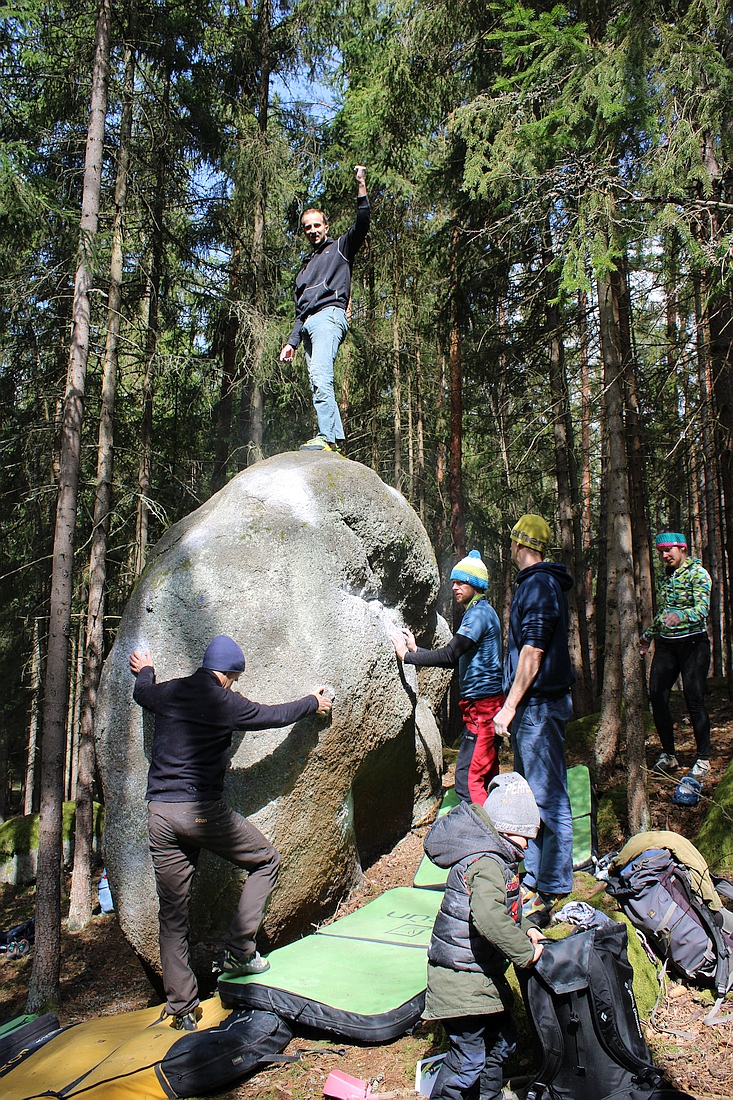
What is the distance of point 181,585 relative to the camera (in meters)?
5.21

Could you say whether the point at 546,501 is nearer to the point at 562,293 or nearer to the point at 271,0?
the point at 271,0

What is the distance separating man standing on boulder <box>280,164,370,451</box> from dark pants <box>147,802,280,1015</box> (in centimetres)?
336

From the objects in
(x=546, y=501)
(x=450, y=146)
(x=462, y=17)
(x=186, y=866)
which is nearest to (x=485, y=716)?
(x=186, y=866)

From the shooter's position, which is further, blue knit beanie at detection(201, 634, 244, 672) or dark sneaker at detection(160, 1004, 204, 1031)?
blue knit beanie at detection(201, 634, 244, 672)

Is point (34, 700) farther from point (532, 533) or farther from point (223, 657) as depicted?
point (532, 533)

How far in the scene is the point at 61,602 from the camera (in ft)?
25.2

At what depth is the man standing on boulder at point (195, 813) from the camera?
4223 millimetres

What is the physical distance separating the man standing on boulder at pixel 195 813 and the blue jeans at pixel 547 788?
5.01 feet

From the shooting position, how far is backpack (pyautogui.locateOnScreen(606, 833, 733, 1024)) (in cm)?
388

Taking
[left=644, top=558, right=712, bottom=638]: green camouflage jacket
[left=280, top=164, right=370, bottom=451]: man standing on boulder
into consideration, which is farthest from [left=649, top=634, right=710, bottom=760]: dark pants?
[left=280, top=164, right=370, bottom=451]: man standing on boulder

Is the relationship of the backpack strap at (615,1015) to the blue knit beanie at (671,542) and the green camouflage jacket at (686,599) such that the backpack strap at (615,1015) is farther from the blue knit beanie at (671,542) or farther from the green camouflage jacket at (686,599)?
the blue knit beanie at (671,542)

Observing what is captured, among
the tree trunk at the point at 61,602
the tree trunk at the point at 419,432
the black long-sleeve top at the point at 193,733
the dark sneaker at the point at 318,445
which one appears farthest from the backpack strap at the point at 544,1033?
the tree trunk at the point at 419,432

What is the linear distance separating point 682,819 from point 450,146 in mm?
8830

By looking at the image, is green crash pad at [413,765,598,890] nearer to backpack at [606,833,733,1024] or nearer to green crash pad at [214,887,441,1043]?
green crash pad at [214,887,441,1043]
